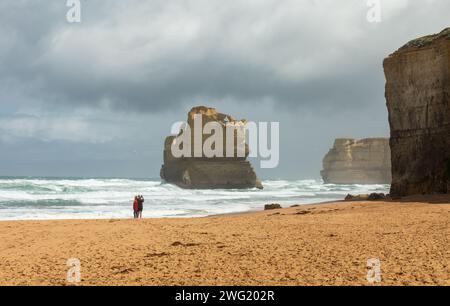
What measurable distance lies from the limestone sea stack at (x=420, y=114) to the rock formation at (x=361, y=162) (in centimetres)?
9647

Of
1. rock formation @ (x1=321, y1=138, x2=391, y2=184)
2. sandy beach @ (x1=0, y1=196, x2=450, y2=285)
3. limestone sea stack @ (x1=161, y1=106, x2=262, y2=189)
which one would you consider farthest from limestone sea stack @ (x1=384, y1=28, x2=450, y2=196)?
rock formation @ (x1=321, y1=138, x2=391, y2=184)

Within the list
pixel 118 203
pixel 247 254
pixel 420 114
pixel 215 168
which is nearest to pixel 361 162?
pixel 215 168

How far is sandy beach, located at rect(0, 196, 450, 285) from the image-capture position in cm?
715

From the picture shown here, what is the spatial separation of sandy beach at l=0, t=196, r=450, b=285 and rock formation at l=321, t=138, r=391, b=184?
109m

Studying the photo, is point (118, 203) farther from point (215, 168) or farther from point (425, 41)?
point (215, 168)

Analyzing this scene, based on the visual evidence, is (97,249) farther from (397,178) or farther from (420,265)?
(397,178)

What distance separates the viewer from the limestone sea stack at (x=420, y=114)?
920 inches

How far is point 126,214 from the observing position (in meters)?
26.8

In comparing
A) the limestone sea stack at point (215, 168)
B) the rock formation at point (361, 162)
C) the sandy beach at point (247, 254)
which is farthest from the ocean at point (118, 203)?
the rock formation at point (361, 162)

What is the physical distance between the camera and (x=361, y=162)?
121 metres

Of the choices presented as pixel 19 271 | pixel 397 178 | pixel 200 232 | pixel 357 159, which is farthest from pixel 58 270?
pixel 357 159

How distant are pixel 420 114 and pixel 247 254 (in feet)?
64.5

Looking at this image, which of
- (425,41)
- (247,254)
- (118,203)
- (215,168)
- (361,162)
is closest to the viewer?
(247,254)

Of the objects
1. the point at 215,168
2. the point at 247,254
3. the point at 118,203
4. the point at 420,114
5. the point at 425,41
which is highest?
the point at 425,41
